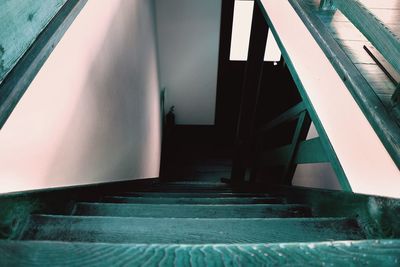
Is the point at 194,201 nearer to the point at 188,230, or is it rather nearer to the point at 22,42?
the point at 188,230

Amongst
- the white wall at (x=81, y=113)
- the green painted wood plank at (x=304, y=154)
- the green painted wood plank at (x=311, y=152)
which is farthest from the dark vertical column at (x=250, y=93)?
the white wall at (x=81, y=113)

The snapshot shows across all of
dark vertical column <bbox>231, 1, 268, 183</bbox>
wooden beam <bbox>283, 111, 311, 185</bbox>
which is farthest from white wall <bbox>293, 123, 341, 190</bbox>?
dark vertical column <bbox>231, 1, 268, 183</bbox>

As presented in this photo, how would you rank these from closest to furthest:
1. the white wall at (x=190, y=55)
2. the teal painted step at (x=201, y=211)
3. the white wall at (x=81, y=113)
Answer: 1. the white wall at (x=81, y=113)
2. the teal painted step at (x=201, y=211)
3. the white wall at (x=190, y=55)

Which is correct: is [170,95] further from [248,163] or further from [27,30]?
[27,30]

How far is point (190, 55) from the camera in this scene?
5.42 metres

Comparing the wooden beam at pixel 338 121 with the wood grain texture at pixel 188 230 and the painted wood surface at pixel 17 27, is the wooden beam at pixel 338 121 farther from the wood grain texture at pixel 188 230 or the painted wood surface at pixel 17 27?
the painted wood surface at pixel 17 27

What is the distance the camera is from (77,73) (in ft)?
4.39

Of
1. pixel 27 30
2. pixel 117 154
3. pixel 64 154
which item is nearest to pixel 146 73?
pixel 117 154

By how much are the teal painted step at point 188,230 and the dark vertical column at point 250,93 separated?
2.22 m

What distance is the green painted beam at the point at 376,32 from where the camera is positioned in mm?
980

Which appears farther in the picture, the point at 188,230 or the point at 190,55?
the point at 190,55

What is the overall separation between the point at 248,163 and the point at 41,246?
14.7 ft

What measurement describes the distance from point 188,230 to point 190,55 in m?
4.88

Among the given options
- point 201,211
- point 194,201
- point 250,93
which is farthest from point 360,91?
point 250,93
